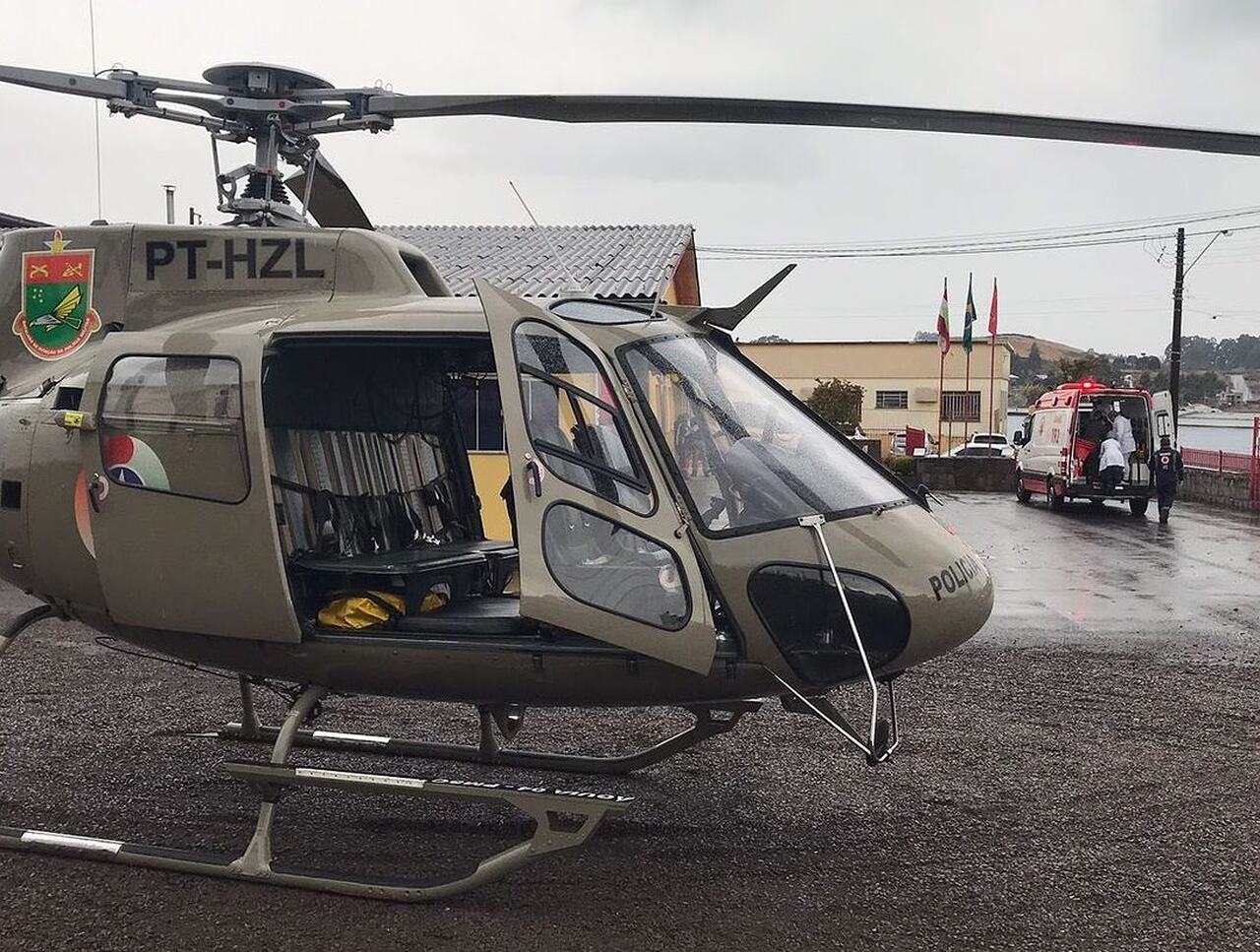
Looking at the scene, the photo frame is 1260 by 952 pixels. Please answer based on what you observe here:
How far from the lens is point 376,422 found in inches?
231

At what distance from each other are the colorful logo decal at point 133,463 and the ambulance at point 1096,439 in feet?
64.2

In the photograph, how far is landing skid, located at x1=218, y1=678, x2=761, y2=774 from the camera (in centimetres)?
543

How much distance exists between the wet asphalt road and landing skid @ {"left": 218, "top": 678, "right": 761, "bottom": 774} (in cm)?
9

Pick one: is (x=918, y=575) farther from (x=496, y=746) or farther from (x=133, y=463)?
(x=133, y=463)

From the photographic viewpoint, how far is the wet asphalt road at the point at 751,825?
412 cm

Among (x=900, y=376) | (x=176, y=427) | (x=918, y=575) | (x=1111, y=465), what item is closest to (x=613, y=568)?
(x=918, y=575)

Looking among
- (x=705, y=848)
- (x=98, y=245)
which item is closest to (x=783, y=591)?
(x=705, y=848)

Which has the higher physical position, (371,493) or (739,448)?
(739,448)

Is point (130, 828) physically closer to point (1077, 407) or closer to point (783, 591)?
point (783, 591)

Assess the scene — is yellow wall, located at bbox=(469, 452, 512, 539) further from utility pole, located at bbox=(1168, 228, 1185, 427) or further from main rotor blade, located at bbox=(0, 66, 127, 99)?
utility pole, located at bbox=(1168, 228, 1185, 427)

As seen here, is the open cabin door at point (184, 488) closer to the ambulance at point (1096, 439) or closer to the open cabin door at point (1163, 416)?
the ambulance at point (1096, 439)

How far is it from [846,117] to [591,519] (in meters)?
1.91

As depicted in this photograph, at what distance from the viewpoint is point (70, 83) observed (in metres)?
4.92

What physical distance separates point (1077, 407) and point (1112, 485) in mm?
1664
